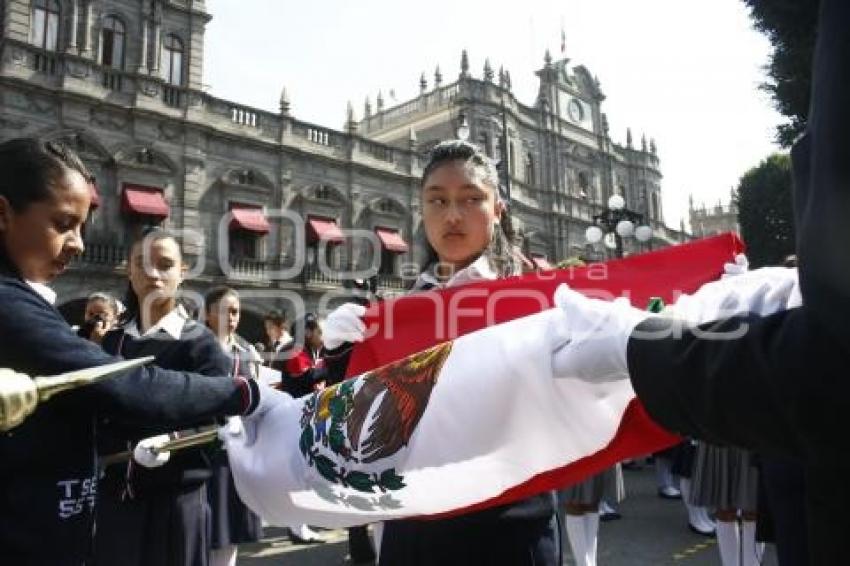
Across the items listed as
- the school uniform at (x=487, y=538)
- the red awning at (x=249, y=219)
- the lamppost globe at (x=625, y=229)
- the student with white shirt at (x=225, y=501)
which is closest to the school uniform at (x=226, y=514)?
the student with white shirt at (x=225, y=501)

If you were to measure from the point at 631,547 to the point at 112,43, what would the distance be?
19.3 metres

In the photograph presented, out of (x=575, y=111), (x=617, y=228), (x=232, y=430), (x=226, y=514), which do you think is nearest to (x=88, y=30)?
(x=617, y=228)

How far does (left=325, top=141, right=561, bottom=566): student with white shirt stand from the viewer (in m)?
2.02

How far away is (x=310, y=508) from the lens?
6.99 ft

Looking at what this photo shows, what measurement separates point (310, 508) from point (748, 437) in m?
1.50

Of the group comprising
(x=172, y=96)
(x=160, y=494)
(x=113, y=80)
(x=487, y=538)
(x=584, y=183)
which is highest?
(x=584, y=183)

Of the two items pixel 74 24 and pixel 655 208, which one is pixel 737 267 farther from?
pixel 655 208

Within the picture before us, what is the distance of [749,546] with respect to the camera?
5348mm

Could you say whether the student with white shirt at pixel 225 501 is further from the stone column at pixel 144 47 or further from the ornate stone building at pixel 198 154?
the stone column at pixel 144 47

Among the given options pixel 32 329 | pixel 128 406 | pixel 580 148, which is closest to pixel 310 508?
pixel 128 406

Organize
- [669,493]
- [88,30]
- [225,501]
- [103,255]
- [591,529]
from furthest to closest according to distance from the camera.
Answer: [88,30] → [103,255] → [669,493] → [591,529] → [225,501]

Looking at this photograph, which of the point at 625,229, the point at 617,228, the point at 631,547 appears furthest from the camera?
the point at 617,228

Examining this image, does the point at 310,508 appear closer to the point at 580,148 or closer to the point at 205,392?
the point at 205,392

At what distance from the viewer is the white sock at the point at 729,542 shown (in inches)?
206
